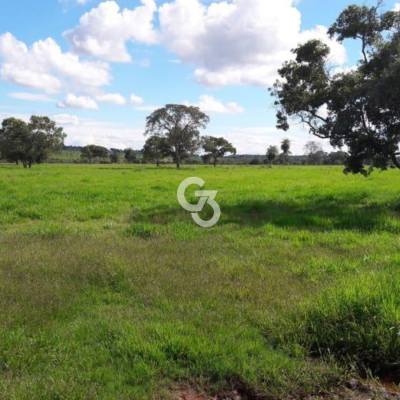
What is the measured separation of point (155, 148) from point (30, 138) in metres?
19.5

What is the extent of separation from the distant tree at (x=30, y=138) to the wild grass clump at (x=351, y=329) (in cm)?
5892

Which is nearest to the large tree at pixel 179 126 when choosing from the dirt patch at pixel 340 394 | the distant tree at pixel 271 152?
the distant tree at pixel 271 152

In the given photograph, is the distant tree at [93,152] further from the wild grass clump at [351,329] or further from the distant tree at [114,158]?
the wild grass clump at [351,329]

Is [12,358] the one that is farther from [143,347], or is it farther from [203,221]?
[203,221]

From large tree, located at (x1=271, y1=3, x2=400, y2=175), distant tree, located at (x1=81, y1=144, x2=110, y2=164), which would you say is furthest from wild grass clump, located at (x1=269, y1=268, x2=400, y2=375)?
distant tree, located at (x1=81, y1=144, x2=110, y2=164)

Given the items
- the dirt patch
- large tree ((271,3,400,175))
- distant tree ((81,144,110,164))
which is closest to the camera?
the dirt patch

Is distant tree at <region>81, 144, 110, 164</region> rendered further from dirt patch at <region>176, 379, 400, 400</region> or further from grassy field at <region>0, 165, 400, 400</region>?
dirt patch at <region>176, 379, 400, 400</region>

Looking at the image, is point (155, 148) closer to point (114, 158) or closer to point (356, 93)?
point (356, 93)

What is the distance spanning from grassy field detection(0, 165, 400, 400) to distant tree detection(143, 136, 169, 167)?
52825 millimetres

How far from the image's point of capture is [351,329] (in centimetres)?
415

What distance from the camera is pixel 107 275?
244 inches

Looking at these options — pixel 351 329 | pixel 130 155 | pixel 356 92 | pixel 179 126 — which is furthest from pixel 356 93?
pixel 130 155

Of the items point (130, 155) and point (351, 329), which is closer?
point (351, 329)

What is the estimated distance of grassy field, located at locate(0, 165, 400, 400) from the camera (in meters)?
3.56
